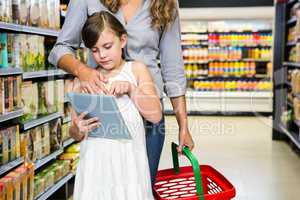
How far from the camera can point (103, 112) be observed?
1.53 meters

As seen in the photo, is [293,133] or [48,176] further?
[293,133]

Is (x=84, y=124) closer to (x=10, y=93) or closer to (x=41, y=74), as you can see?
(x=10, y=93)

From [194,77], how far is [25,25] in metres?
7.44

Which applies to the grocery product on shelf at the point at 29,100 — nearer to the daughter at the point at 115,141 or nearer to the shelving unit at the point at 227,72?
the daughter at the point at 115,141

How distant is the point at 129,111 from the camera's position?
5.24 feet

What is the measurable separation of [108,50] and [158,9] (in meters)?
0.29

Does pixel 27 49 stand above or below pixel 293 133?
above

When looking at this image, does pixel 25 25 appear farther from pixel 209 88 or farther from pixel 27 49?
pixel 209 88

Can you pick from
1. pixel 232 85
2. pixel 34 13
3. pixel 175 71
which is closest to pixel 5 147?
pixel 34 13

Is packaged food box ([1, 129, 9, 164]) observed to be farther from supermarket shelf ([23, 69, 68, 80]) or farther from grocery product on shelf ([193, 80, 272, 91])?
grocery product on shelf ([193, 80, 272, 91])

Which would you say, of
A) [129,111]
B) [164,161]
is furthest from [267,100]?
[129,111]

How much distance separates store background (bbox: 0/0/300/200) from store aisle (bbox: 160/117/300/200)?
0.01m

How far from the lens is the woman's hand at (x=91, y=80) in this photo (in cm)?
155

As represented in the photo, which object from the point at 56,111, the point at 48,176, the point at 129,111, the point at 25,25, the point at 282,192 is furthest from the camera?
the point at 282,192
